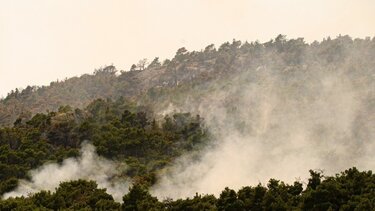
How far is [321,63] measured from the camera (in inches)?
4498

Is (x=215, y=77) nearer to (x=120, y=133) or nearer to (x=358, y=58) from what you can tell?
(x=358, y=58)

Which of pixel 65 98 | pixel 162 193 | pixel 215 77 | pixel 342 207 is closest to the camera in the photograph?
pixel 342 207

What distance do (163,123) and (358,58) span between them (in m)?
45.9

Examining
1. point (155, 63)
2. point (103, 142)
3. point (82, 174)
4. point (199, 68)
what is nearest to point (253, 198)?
point (82, 174)

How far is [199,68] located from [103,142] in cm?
6985

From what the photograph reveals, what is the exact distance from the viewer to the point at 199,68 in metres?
134

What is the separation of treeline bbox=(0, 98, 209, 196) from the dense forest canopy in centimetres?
14

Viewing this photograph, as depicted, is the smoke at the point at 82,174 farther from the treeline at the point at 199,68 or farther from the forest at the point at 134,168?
the treeline at the point at 199,68

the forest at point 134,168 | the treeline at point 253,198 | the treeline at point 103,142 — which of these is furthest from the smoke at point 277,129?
the treeline at point 253,198

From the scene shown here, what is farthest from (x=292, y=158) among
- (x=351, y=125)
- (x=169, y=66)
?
(x=169, y=66)

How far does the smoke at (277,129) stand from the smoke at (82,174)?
421cm

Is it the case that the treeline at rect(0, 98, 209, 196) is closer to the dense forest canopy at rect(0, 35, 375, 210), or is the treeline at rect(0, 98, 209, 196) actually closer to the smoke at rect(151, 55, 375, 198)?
the dense forest canopy at rect(0, 35, 375, 210)

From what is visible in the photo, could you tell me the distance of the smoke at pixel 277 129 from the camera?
2566 inches

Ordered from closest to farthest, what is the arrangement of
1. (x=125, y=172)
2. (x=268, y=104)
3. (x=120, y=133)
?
(x=125, y=172)
(x=120, y=133)
(x=268, y=104)
